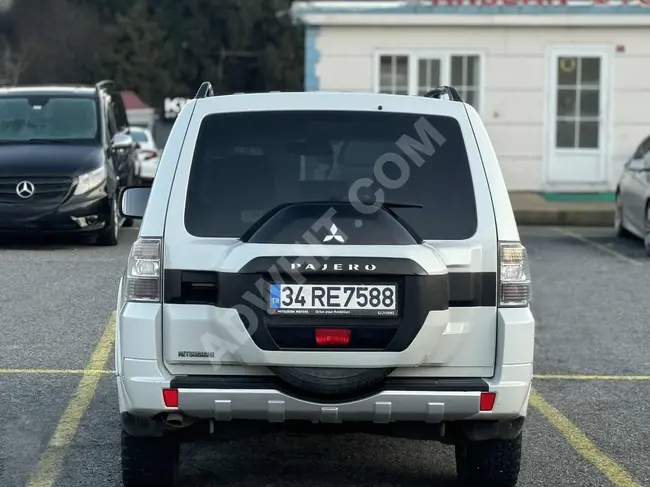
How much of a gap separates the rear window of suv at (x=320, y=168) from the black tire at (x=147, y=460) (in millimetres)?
959

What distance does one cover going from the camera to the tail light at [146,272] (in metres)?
4.63

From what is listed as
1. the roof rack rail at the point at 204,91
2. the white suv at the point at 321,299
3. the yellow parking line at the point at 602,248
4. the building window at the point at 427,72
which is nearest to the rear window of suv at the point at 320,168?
the white suv at the point at 321,299

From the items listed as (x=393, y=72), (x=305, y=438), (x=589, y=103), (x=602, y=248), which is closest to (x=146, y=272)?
(x=305, y=438)

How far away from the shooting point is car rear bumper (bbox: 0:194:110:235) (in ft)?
40.9

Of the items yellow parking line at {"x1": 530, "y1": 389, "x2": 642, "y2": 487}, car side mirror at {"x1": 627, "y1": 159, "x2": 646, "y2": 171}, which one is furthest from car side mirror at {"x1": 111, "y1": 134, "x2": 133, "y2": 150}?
yellow parking line at {"x1": 530, "y1": 389, "x2": 642, "y2": 487}

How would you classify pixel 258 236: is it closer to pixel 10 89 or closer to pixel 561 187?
pixel 10 89

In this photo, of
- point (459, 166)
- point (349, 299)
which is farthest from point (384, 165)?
point (349, 299)

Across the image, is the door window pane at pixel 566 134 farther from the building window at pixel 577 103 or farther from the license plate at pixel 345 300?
the license plate at pixel 345 300

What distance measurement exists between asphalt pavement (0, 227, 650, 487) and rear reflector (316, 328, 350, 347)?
1.09 m

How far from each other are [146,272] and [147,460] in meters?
0.87

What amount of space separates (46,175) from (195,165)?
8.09m

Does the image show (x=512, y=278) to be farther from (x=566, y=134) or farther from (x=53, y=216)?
(x=566, y=134)

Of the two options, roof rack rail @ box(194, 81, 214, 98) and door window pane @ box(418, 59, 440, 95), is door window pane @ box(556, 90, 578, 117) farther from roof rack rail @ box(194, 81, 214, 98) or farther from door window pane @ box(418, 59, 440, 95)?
roof rack rail @ box(194, 81, 214, 98)

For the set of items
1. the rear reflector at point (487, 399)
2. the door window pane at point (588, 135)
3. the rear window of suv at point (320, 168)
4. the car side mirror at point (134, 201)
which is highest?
the rear window of suv at point (320, 168)
